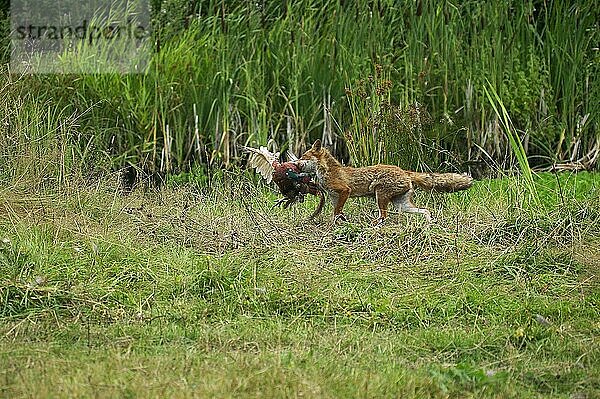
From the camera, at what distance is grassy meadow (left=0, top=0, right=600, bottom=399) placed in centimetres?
411

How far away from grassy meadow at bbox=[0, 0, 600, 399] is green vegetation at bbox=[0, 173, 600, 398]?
0.06 ft

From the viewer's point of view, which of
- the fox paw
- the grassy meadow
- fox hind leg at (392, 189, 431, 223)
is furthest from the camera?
fox hind leg at (392, 189, 431, 223)

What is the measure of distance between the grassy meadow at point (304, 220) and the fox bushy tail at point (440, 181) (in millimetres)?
254

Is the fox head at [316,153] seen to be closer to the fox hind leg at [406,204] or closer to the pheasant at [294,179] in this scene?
the pheasant at [294,179]

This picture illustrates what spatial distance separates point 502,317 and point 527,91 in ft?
17.5

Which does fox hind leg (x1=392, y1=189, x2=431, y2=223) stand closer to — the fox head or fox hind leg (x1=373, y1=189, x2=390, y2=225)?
fox hind leg (x1=373, y1=189, x2=390, y2=225)

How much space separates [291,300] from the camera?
509cm

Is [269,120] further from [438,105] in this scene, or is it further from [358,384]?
[358,384]

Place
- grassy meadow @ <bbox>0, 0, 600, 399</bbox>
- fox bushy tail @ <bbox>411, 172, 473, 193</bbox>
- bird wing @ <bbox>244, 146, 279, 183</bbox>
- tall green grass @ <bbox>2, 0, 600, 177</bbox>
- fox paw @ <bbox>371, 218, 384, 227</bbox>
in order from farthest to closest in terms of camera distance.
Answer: tall green grass @ <bbox>2, 0, 600, 177</bbox> < bird wing @ <bbox>244, 146, 279, 183</bbox> < fox bushy tail @ <bbox>411, 172, 473, 193</bbox> < fox paw @ <bbox>371, 218, 384, 227</bbox> < grassy meadow @ <bbox>0, 0, 600, 399</bbox>

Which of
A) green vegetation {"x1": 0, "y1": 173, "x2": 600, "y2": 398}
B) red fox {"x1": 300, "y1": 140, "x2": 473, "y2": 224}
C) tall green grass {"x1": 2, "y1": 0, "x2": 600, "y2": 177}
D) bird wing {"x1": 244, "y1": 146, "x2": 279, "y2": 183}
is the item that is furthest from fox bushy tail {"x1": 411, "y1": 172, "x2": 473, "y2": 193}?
tall green grass {"x1": 2, "y1": 0, "x2": 600, "y2": 177}

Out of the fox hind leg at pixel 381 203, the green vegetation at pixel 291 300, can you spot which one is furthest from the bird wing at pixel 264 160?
the fox hind leg at pixel 381 203

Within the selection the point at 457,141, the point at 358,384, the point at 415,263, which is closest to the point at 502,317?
the point at 415,263

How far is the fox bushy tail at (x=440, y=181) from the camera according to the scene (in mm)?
6914

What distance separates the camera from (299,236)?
6379 mm
